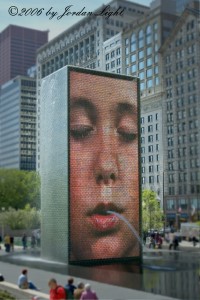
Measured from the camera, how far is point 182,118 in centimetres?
10100

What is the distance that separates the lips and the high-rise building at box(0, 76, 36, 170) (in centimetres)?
14078

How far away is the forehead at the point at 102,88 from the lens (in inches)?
1421

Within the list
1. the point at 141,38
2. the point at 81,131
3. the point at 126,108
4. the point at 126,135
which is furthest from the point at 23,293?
the point at 141,38

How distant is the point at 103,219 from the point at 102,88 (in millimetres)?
9826

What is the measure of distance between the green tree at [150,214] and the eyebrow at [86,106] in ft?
112

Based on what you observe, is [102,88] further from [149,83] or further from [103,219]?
[149,83]

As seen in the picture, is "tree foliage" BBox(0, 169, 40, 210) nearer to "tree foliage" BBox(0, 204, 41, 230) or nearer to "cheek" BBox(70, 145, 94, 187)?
"tree foliage" BBox(0, 204, 41, 230)

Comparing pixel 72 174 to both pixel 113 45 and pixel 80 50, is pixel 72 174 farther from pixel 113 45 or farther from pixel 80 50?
pixel 80 50

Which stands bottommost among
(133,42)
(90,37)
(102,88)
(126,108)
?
(126,108)

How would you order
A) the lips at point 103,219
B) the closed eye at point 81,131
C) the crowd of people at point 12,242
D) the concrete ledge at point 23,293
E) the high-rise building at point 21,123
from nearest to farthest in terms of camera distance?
the concrete ledge at point 23,293 < the lips at point 103,219 < the closed eye at point 81,131 < the crowd of people at point 12,242 < the high-rise building at point 21,123

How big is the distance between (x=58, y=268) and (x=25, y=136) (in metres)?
147

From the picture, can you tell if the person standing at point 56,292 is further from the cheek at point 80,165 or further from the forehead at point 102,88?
the forehead at point 102,88

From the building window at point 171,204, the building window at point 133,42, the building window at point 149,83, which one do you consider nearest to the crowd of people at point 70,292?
the building window at point 171,204

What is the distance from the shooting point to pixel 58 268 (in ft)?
A: 103
